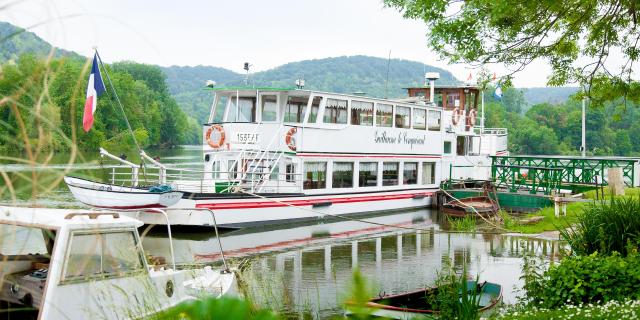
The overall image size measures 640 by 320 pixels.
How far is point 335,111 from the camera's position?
22094 millimetres

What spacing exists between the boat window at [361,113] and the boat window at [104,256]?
16848 mm

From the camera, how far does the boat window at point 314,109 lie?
21.5 m

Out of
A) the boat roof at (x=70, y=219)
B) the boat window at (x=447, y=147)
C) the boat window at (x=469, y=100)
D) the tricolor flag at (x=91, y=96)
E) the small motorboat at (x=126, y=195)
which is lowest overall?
the small motorboat at (x=126, y=195)

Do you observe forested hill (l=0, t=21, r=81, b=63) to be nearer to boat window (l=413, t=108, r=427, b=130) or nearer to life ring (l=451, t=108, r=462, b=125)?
boat window (l=413, t=108, r=427, b=130)

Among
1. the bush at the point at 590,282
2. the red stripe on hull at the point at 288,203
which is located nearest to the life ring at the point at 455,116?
the red stripe on hull at the point at 288,203

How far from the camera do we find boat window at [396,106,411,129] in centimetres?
2511

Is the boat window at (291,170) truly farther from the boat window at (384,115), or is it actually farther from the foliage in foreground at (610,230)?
the foliage in foreground at (610,230)

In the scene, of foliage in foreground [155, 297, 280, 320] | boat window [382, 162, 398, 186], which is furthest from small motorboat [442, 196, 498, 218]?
foliage in foreground [155, 297, 280, 320]

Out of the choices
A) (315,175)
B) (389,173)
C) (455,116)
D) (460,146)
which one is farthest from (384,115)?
(460,146)

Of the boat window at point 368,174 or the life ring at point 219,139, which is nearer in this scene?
the life ring at point 219,139

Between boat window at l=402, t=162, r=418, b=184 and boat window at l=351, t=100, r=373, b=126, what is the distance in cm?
343

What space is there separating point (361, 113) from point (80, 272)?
18145mm

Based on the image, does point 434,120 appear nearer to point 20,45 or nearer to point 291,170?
point 291,170

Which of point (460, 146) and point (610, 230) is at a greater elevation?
point (460, 146)
